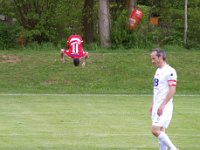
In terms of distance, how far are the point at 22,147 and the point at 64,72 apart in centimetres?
1795

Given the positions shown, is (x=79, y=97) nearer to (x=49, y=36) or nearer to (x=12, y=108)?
(x=12, y=108)

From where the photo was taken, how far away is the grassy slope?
99.0ft

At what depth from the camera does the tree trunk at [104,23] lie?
38.6 meters

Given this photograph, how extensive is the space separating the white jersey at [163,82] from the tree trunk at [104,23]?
25.4 m

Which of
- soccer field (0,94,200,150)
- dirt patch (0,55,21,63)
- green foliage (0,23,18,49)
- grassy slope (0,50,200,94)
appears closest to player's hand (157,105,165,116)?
soccer field (0,94,200,150)

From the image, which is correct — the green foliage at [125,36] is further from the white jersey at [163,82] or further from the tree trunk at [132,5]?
the white jersey at [163,82]

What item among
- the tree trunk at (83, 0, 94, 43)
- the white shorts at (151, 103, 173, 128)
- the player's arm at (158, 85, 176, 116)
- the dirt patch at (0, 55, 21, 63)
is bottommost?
the dirt patch at (0, 55, 21, 63)

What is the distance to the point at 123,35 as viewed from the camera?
3781 cm

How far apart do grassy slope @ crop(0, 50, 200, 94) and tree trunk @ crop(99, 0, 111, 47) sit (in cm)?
263

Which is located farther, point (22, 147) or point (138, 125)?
point (138, 125)

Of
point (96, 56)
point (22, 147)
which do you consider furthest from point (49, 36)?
point (22, 147)

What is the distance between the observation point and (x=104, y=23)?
38.7 m

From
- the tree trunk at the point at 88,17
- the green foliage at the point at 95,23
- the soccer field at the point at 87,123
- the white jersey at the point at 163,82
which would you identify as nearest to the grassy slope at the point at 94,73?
the green foliage at the point at 95,23

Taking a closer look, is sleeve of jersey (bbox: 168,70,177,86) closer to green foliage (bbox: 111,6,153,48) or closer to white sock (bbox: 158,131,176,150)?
white sock (bbox: 158,131,176,150)
